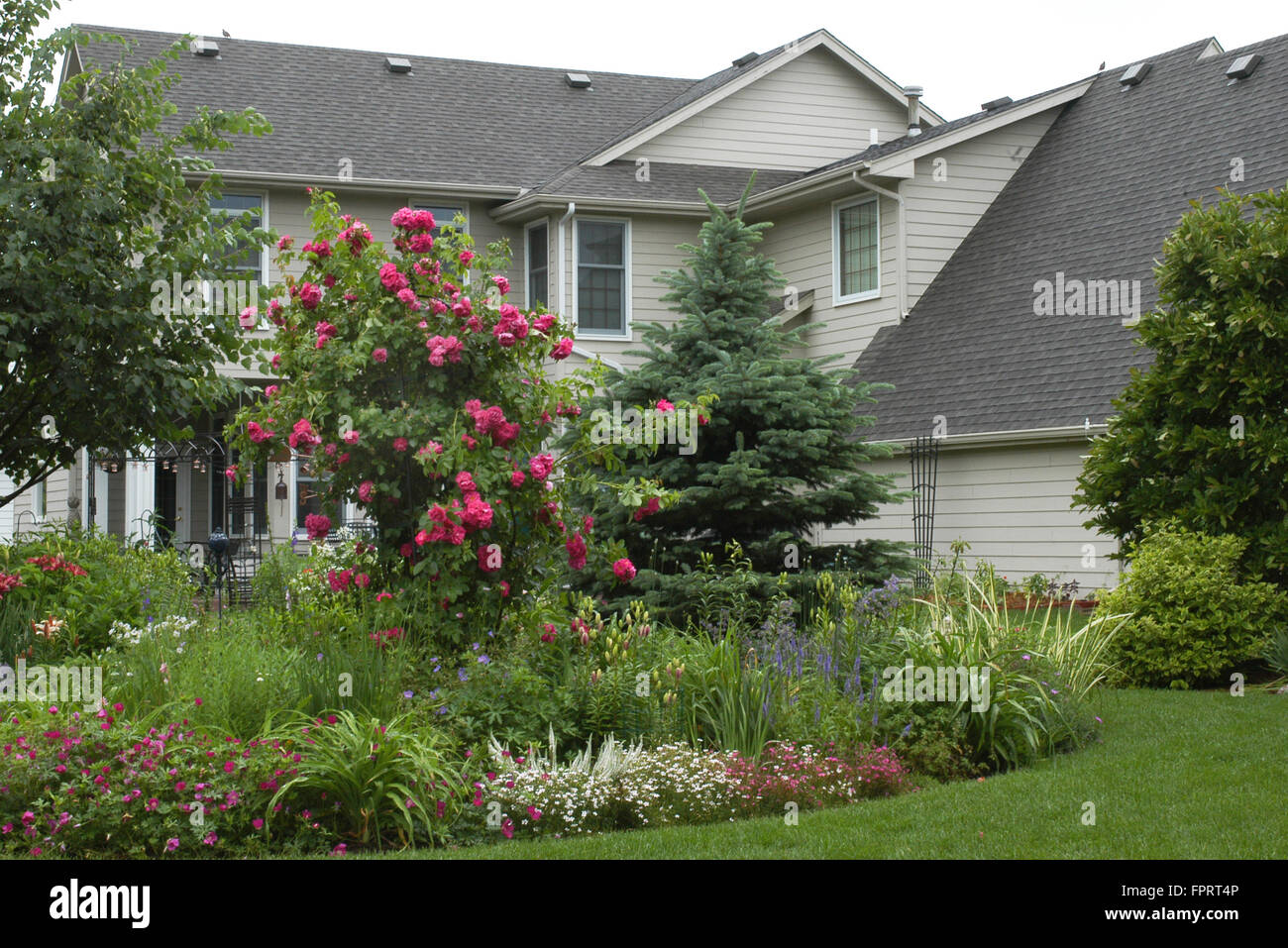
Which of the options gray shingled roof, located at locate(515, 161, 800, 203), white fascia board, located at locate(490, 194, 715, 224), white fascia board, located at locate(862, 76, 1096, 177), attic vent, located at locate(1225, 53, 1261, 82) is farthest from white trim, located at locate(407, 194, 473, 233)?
attic vent, located at locate(1225, 53, 1261, 82)

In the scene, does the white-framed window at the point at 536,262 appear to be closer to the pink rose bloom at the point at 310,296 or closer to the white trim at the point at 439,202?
the white trim at the point at 439,202

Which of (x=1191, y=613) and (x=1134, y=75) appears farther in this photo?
(x=1134, y=75)

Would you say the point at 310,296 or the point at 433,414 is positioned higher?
the point at 310,296

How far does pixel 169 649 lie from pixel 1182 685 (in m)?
7.45

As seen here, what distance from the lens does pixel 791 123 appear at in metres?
23.8

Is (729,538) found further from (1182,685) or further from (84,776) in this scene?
(84,776)

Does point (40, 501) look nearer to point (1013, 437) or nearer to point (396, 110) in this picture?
point (396, 110)

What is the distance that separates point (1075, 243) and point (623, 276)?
7.08 meters

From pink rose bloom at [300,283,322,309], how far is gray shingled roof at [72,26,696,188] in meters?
12.9
